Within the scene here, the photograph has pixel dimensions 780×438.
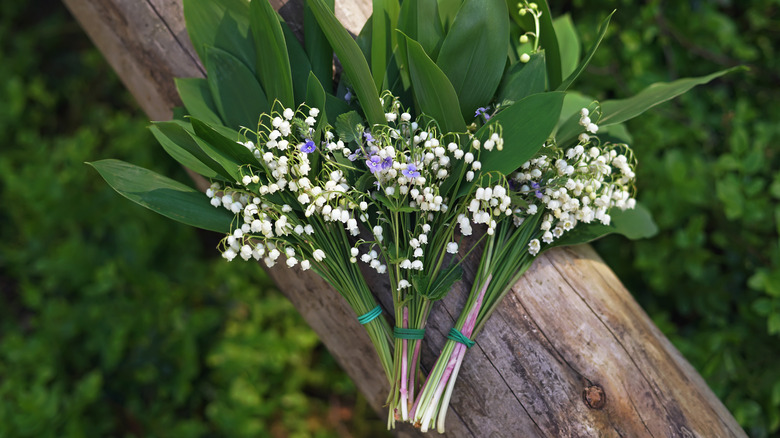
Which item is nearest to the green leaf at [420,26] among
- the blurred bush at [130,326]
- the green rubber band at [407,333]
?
the green rubber band at [407,333]

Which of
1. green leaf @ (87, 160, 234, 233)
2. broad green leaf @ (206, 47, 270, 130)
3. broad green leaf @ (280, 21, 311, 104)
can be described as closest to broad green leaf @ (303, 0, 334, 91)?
broad green leaf @ (280, 21, 311, 104)

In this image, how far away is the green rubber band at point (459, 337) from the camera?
38.8 inches

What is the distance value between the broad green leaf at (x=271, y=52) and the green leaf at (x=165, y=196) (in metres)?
0.25

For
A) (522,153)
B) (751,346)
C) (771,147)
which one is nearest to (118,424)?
(522,153)

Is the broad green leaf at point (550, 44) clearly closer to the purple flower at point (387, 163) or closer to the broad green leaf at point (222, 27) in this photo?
the purple flower at point (387, 163)

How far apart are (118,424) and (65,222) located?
834 millimetres

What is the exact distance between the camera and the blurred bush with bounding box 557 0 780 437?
4.88 ft

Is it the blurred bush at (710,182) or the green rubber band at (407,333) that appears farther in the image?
the blurred bush at (710,182)

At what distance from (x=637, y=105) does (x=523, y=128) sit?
34cm

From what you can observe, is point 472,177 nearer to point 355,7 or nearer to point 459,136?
point 459,136

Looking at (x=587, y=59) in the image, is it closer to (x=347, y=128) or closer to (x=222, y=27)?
(x=347, y=128)

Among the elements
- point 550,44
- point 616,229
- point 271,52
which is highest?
point 271,52

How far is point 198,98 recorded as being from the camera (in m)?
1.05

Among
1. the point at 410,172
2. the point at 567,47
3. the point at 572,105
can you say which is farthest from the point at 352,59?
the point at 567,47
